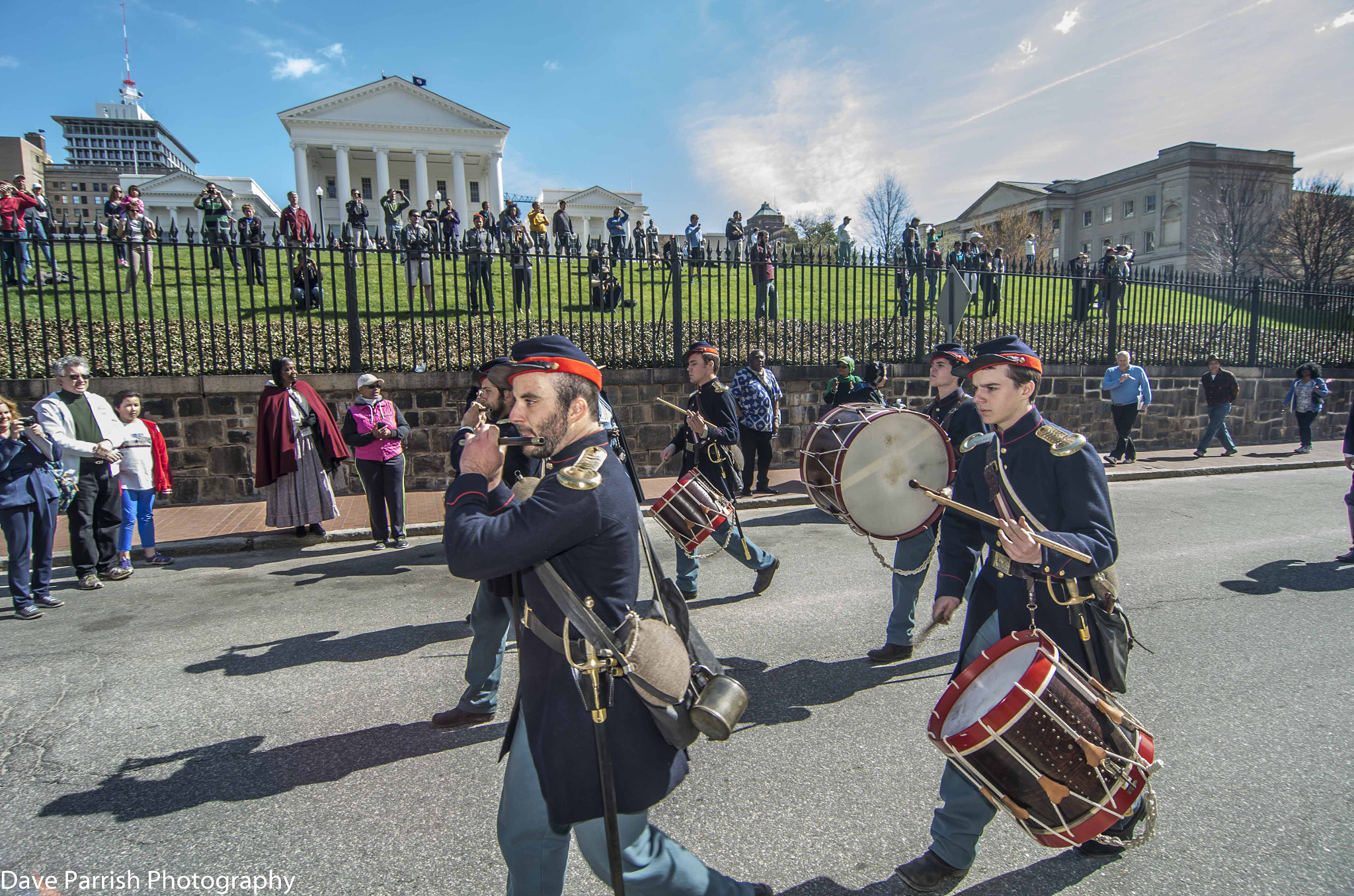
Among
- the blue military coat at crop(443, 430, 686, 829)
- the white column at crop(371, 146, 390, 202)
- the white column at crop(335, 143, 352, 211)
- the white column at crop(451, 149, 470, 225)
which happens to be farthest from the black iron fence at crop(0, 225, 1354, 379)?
the white column at crop(451, 149, 470, 225)

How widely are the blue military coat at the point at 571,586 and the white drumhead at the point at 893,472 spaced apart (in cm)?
233

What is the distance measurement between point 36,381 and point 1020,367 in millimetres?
11331

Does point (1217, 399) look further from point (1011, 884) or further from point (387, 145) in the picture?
point (387, 145)

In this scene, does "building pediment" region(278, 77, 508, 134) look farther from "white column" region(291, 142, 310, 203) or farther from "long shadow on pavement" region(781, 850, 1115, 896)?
"long shadow on pavement" region(781, 850, 1115, 896)

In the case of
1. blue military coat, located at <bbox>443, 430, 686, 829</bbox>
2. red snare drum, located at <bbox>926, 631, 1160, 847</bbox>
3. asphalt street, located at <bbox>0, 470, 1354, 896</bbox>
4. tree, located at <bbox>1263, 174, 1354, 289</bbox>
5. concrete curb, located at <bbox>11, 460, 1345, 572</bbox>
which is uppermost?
tree, located at <bbox>1263, 174, 1354, 289</bbox>

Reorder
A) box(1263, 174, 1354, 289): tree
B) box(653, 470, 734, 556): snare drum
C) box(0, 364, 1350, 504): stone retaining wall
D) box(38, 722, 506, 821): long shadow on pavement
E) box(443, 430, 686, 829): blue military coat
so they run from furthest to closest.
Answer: box(1263, 174, 1354, 289): tree
box(0, 364, 1350, 504): stone retaining wall
box(653, 470, 734, 556): snare drum
box(38, 722, 506, 821): long shadow on pavement
box(443, 430, 686, 829): blue military coat

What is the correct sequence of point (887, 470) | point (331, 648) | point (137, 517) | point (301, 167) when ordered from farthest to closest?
1. point (301, 167)
2. point (137, 517)
3. point (331, 648)
4. point (887, 470)

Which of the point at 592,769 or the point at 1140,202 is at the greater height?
the point at 1140,202

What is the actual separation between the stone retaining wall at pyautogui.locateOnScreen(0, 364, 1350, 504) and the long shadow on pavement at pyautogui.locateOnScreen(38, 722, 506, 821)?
719 centimetres

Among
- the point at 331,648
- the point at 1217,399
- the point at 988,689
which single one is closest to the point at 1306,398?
the point at 1217,399

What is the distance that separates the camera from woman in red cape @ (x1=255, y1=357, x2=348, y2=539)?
25.0 feet

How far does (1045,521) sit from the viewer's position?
260cm

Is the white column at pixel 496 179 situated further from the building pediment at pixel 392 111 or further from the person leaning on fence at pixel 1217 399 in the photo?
the person leaning on fence at pixel 1217 399

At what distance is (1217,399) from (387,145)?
5176 cm
